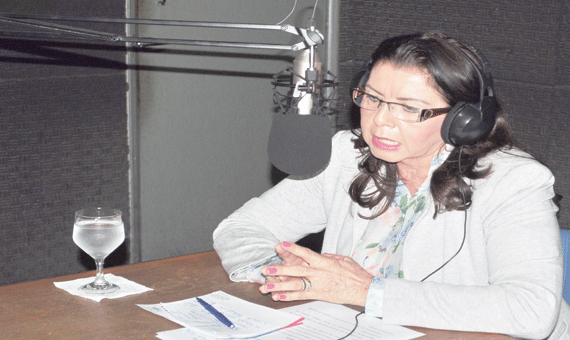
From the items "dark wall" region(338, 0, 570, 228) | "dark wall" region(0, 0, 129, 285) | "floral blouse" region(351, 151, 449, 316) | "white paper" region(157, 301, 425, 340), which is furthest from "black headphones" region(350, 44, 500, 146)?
"dark wall" region(0, 0, 129, 285)

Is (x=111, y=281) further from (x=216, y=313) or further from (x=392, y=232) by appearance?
(x=392, y=232)

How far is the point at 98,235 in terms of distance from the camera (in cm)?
139

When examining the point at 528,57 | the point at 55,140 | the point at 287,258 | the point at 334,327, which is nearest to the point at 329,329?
the point at 334,327

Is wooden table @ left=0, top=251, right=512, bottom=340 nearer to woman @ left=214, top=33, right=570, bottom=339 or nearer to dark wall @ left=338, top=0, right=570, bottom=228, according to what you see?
woman @ left=214, top=33, right=570, bottom=339

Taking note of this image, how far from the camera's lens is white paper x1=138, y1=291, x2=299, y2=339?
1217 mm

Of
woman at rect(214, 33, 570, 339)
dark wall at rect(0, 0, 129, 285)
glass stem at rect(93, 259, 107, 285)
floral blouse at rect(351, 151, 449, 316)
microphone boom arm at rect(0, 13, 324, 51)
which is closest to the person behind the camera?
microphone boom arm at rect(0, 13, 324, 51)

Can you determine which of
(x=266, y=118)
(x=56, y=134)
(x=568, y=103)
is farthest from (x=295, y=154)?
(x=266, y=118)

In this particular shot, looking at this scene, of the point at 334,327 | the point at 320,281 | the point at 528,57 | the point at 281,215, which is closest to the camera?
the point at 334,327

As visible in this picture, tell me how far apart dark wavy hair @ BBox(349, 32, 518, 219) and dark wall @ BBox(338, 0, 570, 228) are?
953 millimetres

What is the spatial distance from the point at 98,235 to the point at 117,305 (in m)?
0.15

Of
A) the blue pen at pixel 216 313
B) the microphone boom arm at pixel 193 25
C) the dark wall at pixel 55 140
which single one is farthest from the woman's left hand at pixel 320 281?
the dark wall at pixel 55 140

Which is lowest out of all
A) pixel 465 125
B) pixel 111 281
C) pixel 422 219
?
pixel 111 281

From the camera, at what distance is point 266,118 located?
3322mm

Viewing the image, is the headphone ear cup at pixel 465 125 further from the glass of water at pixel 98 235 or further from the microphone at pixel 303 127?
the glass of water at pixel 98 235
